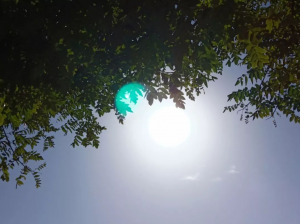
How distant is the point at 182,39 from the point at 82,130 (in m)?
4.07

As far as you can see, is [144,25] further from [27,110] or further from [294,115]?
[294,115]

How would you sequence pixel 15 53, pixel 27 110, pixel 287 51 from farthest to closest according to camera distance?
pixel 287 51 → pixel 27 110 → pixel 15 53

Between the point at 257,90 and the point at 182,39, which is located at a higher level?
the point at 257,90

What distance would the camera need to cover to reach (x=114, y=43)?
3.15 metres

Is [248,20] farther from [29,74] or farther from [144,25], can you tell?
[29,74]

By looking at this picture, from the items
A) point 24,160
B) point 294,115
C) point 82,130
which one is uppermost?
point 294,115

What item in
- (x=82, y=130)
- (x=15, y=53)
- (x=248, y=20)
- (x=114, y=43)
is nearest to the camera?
(x=248, y=20)

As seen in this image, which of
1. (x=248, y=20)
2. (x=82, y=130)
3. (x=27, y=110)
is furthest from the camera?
(x=82, y=130)

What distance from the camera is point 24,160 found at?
18.7 feet

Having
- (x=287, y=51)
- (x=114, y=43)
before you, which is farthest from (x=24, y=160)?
(x=287, y=51)

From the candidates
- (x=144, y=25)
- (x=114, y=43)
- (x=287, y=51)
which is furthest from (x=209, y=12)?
(x=287, y=51)

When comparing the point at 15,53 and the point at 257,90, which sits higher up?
the point at 257,90

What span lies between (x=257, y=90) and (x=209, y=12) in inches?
138

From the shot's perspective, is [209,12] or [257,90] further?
[257,90]
